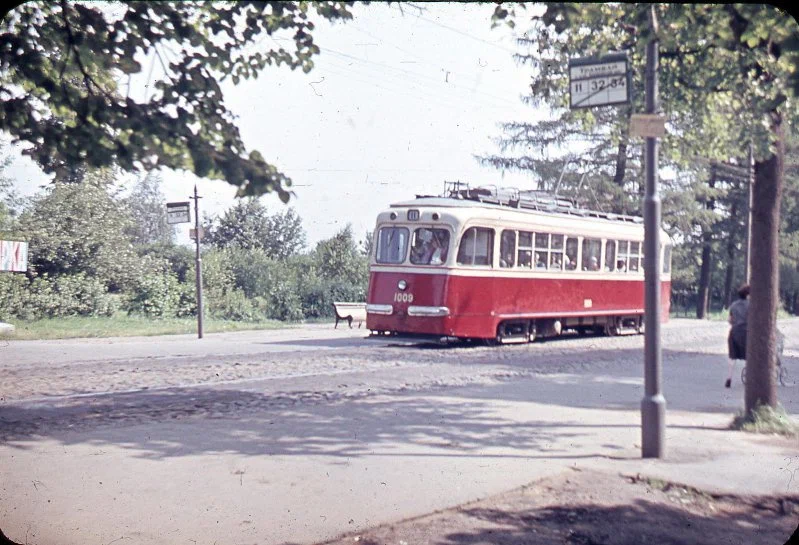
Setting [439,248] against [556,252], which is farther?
[556,252]

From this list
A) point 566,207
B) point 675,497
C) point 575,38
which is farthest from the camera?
point 566,207

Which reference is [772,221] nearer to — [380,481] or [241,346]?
[380,481]

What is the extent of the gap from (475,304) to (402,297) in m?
1.64

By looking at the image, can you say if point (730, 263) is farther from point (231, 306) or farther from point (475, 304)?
point (231, 306)

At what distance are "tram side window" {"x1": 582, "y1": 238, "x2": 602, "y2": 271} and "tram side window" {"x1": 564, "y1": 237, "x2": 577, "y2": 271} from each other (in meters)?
0.42

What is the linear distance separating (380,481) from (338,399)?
4331 mm

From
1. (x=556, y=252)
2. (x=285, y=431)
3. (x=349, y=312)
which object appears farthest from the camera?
(x=349, y=312)

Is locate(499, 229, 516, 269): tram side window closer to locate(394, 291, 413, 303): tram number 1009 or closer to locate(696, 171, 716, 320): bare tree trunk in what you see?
locate(394, 291, 413, 303): tram number 1009

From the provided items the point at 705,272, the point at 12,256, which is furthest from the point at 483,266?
the point at 705,272

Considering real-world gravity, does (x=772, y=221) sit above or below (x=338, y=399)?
above

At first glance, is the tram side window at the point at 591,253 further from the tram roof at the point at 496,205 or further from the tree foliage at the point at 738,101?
the tree foliage at the point at 738,101

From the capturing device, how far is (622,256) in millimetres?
23359

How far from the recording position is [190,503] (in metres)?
5.91

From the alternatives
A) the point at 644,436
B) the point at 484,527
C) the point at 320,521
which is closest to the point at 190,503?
the point at 320,521
